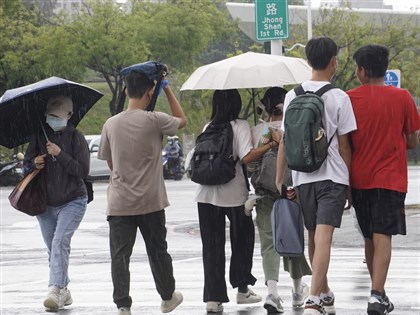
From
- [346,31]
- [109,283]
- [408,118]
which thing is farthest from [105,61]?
[408,118]

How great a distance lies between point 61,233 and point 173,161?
108 feet

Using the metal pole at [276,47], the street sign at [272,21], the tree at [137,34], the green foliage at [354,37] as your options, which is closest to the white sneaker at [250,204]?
the street sign at [272,21]

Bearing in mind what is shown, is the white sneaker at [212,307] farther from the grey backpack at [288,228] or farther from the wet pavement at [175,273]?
the grey backpack at [288,228]

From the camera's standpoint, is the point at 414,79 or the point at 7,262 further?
the point at 414,79

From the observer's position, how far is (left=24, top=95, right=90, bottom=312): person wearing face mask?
31.7 feet

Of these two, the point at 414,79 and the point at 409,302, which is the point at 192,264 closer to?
the point at 409,302

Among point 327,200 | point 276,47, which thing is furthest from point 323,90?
point 276,47

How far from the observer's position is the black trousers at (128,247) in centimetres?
881

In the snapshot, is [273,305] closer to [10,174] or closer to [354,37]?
[10,174]

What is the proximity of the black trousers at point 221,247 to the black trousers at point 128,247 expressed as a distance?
16.4 inches

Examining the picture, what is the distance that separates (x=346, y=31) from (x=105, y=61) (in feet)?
36.3

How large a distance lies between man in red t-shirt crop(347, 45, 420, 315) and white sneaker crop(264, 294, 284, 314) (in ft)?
3.44

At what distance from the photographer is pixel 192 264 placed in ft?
45.1

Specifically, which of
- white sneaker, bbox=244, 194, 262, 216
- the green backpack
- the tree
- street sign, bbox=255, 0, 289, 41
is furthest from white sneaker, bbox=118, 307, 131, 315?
the tree
